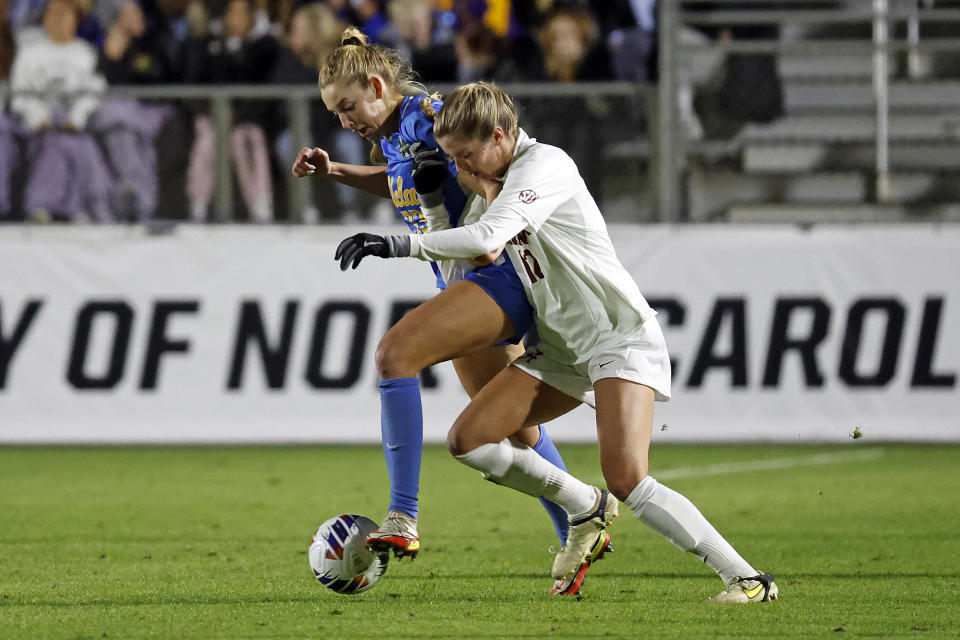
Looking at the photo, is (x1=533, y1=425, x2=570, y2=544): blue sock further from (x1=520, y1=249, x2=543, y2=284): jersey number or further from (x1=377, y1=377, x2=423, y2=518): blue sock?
(x1=520, y1=249, x2=543, y2=284): jersey number

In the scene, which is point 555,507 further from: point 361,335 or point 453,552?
point 361,335

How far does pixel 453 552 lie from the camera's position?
260 inches

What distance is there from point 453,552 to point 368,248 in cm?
226

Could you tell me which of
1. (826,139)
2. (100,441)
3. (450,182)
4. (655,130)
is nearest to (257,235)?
(100,441)

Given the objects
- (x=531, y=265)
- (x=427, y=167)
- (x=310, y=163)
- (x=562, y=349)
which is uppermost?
(x=427, y=167)

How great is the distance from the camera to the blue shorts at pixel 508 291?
213 inches

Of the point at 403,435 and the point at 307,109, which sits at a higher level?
the point at 403,435

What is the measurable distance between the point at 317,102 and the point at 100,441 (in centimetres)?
300

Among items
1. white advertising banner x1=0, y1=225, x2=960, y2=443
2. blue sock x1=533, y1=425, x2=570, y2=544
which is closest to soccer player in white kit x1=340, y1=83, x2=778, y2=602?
blue sock x1=533, y1=425, x2=570, y2=544

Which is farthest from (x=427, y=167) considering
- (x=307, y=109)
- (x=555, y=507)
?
(x=307, y=109)

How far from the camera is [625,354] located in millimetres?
5156

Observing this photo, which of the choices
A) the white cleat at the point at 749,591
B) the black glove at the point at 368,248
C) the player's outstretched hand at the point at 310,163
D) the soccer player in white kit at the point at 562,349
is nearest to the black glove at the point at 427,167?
the soccer player in white kit at the point at 562,349

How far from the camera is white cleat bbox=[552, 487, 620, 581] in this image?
546cm

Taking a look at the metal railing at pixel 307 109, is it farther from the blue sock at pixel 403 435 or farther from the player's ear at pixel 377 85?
the blue sock at pixel 403 435
